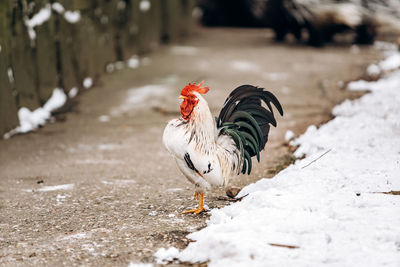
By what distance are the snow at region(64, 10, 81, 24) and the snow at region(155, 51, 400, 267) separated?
4687 mm

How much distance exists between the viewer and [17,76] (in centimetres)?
687

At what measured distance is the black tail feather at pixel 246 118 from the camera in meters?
4.12

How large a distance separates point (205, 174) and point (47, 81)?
4.48m

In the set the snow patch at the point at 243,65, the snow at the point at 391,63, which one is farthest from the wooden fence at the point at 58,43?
the snow at the point at 391,63

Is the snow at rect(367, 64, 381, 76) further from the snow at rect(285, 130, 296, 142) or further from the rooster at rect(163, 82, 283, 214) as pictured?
the rooster at rect(163, 82, 283, 214)

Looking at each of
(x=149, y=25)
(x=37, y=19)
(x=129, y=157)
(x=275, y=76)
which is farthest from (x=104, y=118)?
(x=149, y=25)

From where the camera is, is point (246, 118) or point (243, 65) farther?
point (243, 65)

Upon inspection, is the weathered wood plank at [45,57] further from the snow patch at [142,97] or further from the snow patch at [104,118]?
the snow patch at [142,97]

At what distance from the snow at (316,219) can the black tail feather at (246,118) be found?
1.20ft

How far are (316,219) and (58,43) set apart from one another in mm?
5616

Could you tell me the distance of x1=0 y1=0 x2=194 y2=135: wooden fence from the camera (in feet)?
21.9

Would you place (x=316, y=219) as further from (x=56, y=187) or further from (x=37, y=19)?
(x=37, y=19)

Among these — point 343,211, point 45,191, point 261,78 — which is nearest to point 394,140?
point 343,211

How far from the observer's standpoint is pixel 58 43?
8.06 m
